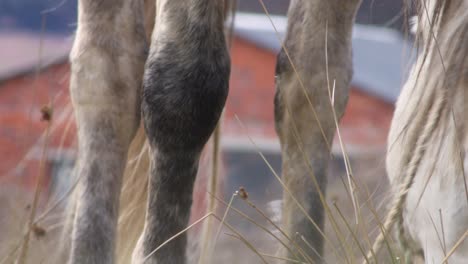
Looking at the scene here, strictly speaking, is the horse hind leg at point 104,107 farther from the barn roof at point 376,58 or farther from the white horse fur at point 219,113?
the barn roof at point 376,58

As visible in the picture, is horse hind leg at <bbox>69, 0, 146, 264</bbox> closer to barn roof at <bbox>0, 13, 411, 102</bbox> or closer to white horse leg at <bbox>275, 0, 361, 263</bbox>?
white horse leg at <bbox>275, 0, 361, 263</bbox>

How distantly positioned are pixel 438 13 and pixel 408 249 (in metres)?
0.50

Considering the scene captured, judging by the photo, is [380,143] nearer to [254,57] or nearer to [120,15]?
[254,57]

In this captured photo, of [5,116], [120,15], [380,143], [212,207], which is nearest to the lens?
[120,15]

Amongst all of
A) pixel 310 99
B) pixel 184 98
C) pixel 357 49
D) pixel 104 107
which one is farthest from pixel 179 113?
pixel 357 49

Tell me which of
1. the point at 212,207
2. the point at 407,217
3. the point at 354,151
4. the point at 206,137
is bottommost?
the point at 354,151

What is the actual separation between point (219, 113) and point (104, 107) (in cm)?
25

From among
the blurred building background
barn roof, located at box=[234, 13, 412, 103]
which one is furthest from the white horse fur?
barn roof, located at box=[234, 13, 412, 103]

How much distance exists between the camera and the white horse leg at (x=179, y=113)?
1902mm

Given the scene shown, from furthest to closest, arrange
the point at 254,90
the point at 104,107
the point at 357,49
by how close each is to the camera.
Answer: the point at 357,49 < the point at 254,90 < the point at 104,107

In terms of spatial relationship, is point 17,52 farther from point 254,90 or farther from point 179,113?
point 179,113

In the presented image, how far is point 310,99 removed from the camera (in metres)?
2.11

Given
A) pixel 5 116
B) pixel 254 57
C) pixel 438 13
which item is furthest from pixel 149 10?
pixel 254 57

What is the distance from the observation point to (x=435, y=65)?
2.01m
